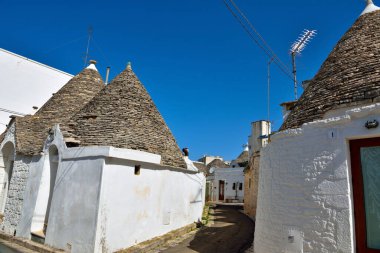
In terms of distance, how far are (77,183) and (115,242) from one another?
199 centimetres

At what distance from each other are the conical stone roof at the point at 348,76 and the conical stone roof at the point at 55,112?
9.09 meters

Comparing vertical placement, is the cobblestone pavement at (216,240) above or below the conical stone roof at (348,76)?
below

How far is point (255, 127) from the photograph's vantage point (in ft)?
66.9

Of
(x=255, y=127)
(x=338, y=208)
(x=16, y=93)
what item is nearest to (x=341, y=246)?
A: (x=338, y=208)

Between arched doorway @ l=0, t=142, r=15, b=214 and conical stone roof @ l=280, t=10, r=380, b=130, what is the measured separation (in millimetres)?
11834

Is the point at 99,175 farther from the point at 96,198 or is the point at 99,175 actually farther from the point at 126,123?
the point at 126,123

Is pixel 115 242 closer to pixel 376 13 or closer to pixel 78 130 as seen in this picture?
pixel 78 130

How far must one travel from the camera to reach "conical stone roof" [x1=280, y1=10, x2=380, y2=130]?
5.27 meters

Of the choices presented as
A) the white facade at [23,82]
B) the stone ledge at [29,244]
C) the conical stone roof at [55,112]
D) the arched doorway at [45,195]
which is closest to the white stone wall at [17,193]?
the stone ledge at [29,244]

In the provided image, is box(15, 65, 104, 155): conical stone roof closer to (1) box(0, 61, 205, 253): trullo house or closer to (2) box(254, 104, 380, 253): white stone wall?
(1) box(0, 61, 205, 253): trullo house

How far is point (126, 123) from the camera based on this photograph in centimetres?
965

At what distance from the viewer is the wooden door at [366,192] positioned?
4246 millimetres

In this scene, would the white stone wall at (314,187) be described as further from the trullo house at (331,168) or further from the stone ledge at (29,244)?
the stone ledge at (29,244)

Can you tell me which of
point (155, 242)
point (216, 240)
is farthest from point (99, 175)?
point (216, 240)
